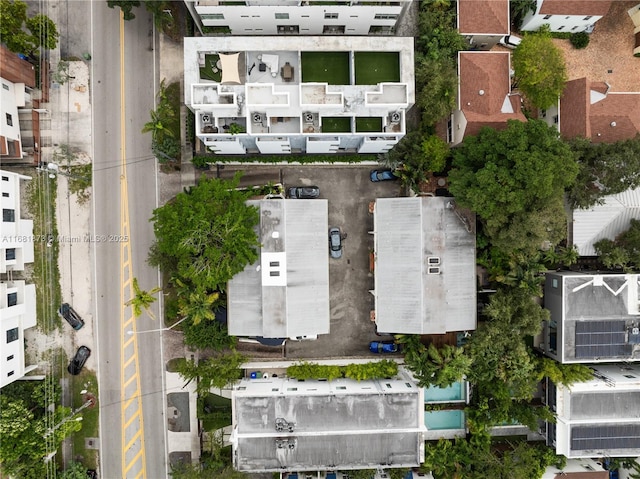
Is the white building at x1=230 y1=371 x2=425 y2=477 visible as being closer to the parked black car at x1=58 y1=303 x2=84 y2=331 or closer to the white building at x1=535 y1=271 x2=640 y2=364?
the white building at x1=535 y1=271 x2=640 y2=364

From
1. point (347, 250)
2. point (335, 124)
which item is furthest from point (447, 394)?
point (335, 124)

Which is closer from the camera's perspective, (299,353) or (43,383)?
(43,383)

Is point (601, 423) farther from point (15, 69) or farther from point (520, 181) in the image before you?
point (15, 69)

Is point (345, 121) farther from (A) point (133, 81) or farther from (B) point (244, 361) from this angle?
(B) point (244, 361)

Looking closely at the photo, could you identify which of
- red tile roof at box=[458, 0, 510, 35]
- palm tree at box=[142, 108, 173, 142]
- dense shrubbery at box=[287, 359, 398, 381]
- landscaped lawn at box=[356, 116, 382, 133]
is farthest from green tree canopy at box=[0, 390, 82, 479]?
red tile roof at box=[458, 0, 510, 35]

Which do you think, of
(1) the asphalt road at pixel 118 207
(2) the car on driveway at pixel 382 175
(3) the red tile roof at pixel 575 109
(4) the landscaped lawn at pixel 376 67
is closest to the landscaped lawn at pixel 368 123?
(4) the landscaped lawn at pixel 376 67

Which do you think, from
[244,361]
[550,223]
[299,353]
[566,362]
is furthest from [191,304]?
[566,362]

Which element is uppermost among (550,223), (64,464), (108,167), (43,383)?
(108,167)

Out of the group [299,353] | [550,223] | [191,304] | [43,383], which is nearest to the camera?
[550,223]
